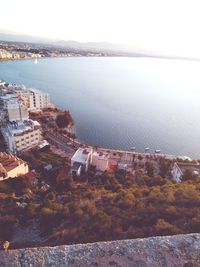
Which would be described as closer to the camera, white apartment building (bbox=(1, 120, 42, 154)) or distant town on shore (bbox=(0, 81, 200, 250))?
distant town on shore (bbox=(0, 81, 200, 250))

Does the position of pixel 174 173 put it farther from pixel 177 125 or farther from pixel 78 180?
pixel 177 125

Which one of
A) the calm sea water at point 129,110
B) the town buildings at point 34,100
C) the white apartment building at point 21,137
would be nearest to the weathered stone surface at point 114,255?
the white apartment building at point 21,137

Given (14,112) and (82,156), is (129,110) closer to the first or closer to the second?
(14,112)

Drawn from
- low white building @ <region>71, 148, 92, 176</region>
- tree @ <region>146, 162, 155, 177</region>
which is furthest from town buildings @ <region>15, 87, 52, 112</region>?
tree @ <region>146, 162, 155, 177</region>

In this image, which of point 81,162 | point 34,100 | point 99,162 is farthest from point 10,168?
point 34,100

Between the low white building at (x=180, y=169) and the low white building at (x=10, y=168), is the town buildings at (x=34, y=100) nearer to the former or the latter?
the low white building at (x=10, y=168)

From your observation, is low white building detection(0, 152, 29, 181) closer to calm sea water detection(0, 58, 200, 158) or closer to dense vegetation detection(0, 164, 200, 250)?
dense vegetation detection(0, 164, 200, 250)
